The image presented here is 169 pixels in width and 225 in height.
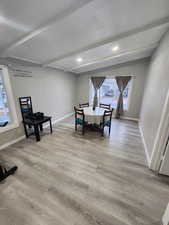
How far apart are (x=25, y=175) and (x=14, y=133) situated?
1429 millimetres

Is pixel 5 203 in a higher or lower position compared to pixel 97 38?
lower

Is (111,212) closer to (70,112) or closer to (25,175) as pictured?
(25,175)

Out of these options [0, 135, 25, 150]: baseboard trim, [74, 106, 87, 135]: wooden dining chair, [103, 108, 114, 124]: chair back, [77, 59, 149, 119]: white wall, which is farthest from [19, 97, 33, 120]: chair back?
[77, 59, 149, 119]: white wall

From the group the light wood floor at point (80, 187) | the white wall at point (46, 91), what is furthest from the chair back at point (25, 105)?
the light wood floor at point (80, 187)

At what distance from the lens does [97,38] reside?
2.11 meters

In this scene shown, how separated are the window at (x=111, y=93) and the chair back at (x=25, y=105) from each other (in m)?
3.42

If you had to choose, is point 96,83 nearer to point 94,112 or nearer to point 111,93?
point 111,93

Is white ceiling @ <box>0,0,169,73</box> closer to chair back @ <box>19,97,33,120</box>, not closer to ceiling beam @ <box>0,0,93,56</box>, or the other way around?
ceiling beam @ <box>0,0,93,56</box>

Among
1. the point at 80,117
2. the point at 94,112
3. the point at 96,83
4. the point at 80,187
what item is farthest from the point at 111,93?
the point at 80,187

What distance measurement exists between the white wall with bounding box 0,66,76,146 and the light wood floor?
1261mm

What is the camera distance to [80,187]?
1.63 metres

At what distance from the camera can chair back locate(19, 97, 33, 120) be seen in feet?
9.40

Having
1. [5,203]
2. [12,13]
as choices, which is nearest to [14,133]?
[5,203]

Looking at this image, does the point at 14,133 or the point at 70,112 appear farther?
the point at 70,112
